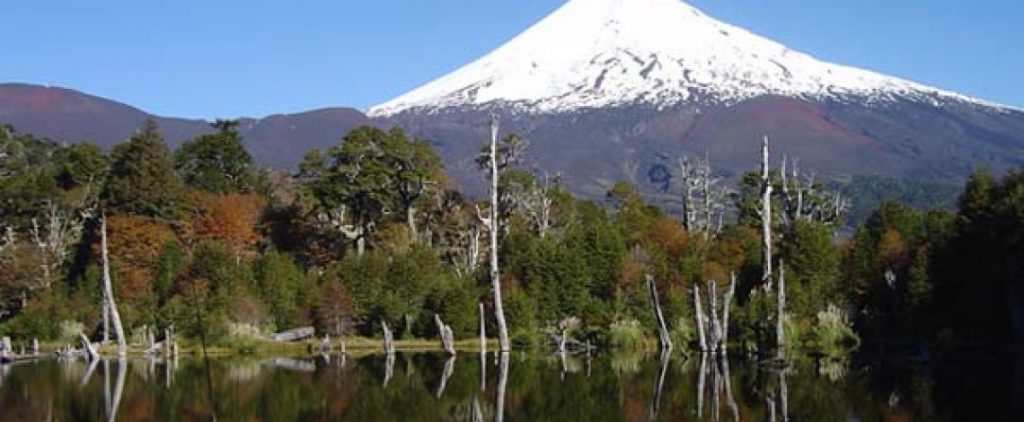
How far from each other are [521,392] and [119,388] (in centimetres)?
944

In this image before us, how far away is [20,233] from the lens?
67500 millimetres

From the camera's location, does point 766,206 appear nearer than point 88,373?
No

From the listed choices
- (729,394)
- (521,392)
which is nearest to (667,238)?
(521,392)

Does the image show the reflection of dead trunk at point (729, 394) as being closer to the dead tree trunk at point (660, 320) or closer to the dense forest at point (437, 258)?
the dense forest at point (437, 258)

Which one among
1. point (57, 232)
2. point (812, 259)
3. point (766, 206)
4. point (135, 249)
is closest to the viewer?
point (766, 206)

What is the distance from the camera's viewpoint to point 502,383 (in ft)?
110

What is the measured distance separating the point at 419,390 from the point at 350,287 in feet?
82.7

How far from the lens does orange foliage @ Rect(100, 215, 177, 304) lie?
193ft

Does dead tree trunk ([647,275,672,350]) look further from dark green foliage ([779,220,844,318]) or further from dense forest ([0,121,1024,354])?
dark green foliage ([779,220,844,318])

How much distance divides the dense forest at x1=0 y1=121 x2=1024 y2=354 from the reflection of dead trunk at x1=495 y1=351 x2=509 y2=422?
6441 millimetres

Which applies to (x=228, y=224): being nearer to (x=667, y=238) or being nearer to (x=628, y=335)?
(x=667, y=238)

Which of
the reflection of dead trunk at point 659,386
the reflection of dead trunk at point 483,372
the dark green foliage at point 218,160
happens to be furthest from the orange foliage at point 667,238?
the dark green foliage at point 218,160

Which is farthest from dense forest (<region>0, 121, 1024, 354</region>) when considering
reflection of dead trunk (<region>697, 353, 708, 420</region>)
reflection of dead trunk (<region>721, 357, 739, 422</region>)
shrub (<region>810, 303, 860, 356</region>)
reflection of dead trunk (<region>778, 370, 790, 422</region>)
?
reflection of dead trunk (<region>778, 370, 790, 422</region>)

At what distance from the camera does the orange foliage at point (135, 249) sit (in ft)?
193
